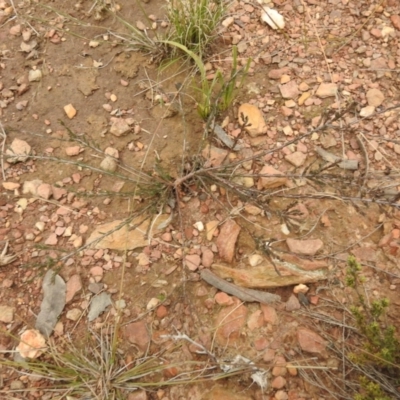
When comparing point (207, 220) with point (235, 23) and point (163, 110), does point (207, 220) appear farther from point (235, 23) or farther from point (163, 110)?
point (235, 23)

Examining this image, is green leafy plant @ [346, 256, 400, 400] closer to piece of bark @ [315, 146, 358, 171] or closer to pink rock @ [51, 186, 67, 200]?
piece of bark @ [315, 146, 358, 171]

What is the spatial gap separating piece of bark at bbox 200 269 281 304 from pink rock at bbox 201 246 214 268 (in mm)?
62

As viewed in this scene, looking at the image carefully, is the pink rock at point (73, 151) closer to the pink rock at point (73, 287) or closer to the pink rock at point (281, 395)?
the pink rock at point (73, 287)

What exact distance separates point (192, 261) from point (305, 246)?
1.50ft

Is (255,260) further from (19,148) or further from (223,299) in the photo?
(19,148)

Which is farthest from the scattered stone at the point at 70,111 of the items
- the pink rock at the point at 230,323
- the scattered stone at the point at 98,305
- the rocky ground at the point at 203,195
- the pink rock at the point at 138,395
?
the pink rock at the point at 138,395

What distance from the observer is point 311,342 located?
173 cm

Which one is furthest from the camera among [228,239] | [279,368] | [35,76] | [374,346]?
[35,76]

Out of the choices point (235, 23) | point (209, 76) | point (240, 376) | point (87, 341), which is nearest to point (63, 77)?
point (209, 76)

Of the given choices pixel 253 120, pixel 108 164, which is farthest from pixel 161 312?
pixel 253 120

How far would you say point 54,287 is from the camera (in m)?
1.85

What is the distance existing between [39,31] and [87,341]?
1544 millimetres

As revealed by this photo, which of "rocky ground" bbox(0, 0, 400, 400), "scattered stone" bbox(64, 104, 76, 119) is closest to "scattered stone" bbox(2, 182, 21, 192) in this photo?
"rocky ground" bbox(0, 0, 400, 400)

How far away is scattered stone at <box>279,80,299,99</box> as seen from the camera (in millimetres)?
2184
